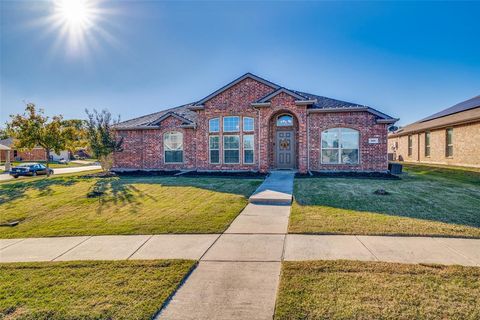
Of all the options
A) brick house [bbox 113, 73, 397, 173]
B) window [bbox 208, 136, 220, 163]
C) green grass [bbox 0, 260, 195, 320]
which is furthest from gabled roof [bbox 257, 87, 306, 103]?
green grass [bbox 0, 260, 195, 320]

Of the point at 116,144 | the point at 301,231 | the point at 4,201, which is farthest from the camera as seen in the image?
the point at 116,144

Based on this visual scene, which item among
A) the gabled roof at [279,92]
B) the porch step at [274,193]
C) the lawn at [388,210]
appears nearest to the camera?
the lawn at [388,210]

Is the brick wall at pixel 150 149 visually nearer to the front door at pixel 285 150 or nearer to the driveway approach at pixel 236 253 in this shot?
the front door at pixel 285 150

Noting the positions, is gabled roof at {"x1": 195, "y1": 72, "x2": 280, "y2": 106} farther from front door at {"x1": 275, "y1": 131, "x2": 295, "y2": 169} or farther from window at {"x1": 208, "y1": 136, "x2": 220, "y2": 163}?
front door at {"x1": 275, "y1": 131, "x2": 295, "y2": 169}

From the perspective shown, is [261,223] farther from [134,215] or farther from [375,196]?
[375,196]

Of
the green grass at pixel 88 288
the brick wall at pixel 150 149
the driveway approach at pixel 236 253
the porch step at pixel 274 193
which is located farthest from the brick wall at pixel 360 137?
the green grass at pixel 88 288

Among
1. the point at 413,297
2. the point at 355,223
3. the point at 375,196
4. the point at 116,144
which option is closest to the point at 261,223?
the point at 355,223

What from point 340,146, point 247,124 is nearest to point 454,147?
point 340,146

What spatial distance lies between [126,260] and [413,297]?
13.6 ft

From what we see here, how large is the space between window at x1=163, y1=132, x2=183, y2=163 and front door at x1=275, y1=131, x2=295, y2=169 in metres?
6.58

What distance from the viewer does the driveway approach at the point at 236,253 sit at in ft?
9.90

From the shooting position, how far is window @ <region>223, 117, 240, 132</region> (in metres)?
15.7

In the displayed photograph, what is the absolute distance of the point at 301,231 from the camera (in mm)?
5391

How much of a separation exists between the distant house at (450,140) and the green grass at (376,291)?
20.1 meters
